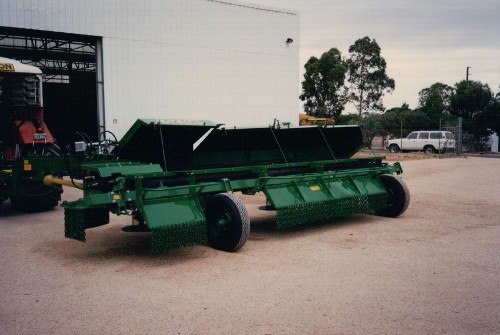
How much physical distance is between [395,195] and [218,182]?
374cm

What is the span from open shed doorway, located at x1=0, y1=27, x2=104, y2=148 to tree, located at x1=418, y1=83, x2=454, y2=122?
108ft

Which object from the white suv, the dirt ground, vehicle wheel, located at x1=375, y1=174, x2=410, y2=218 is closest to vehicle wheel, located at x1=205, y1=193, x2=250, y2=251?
the dirt ground

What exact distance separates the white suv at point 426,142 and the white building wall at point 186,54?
986cm

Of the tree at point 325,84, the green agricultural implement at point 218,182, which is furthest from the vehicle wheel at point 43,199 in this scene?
the tree at point 325,84

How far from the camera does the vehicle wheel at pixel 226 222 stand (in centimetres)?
641

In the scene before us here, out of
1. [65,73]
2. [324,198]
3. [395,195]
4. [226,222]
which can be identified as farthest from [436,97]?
[226,222]

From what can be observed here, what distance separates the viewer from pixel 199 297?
4844mm

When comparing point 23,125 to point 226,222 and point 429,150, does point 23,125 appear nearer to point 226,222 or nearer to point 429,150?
point 226,222

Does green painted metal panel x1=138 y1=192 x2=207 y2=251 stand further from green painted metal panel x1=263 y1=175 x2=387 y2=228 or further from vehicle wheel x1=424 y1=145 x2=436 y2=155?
vehicle wheel x1=424 y1=145 x2=436 y2=155

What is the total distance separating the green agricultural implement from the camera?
6.10m

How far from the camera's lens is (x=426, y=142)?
29359 mm

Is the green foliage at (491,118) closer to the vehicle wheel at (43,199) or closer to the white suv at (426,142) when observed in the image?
the white suv at (426,142)

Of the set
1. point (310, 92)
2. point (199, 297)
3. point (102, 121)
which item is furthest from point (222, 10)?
point (310, 92)

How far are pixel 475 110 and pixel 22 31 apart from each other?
3323 cm
